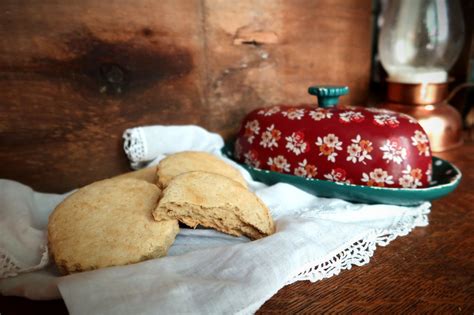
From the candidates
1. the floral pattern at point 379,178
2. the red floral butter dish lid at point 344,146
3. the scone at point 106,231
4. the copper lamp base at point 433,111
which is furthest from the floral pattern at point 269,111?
the copper lamp base at point 433,111

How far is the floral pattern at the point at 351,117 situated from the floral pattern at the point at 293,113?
0.08 meters

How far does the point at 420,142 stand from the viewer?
0.70 meters

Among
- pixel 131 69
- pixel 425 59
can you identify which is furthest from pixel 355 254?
pixel 425 59

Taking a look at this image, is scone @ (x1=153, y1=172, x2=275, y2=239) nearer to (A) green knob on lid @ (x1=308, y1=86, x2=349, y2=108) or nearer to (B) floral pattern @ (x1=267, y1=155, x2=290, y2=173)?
(B) floral pattern @ (x1=267, y1=155, x2=290, y2=173)

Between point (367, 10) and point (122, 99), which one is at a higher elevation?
point (367, 10)

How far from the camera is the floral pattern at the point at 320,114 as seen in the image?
74 centimetres

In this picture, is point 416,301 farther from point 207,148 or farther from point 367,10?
point 367,10

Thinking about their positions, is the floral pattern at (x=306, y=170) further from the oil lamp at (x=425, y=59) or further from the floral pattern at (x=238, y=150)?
the oil lamp at (x=425, y=59)

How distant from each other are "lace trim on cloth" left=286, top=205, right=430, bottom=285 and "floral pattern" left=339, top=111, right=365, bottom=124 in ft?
0.69

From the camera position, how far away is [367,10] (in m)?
1.19

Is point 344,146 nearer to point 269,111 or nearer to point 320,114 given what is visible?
point 320,114

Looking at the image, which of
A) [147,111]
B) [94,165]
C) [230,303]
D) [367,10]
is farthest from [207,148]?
[367,10]

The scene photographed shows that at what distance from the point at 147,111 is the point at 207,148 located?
177 millimetres

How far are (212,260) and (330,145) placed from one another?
360mm
